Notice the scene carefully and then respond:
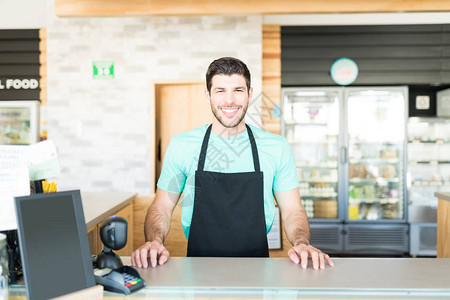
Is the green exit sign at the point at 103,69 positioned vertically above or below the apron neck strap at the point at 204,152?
above

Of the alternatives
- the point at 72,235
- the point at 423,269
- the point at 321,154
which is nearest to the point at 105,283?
the point at 72,235

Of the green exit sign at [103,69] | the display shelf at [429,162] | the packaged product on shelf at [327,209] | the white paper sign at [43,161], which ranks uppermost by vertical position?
the green exit sign at [103,69]

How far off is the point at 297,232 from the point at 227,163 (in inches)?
19.0

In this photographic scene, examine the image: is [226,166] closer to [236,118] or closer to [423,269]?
[236,118]

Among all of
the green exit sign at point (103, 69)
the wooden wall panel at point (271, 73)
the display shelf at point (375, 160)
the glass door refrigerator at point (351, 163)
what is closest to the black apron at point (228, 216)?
the green exit sign at point (103, 69)

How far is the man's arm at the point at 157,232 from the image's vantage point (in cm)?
132

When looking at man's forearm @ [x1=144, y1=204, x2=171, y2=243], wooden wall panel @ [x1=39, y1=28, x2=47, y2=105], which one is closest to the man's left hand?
man's forearm @ [x1=144, y1=204, x2=171, y2=243]

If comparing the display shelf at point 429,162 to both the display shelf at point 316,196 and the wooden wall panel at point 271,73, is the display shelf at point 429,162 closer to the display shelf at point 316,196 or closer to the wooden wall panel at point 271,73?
the display shelf at point 316,196

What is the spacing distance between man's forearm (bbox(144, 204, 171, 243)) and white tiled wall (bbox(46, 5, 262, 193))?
A: 2.70m

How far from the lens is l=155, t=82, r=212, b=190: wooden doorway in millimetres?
4520

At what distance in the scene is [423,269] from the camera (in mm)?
1291

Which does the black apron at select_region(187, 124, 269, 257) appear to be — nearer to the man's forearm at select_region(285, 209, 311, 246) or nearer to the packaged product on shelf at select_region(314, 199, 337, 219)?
the man's forearm at select_region(285, 209, 311, 246)

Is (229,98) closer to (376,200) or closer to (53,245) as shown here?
(53,245)

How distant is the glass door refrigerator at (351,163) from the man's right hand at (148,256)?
12.6 feet
